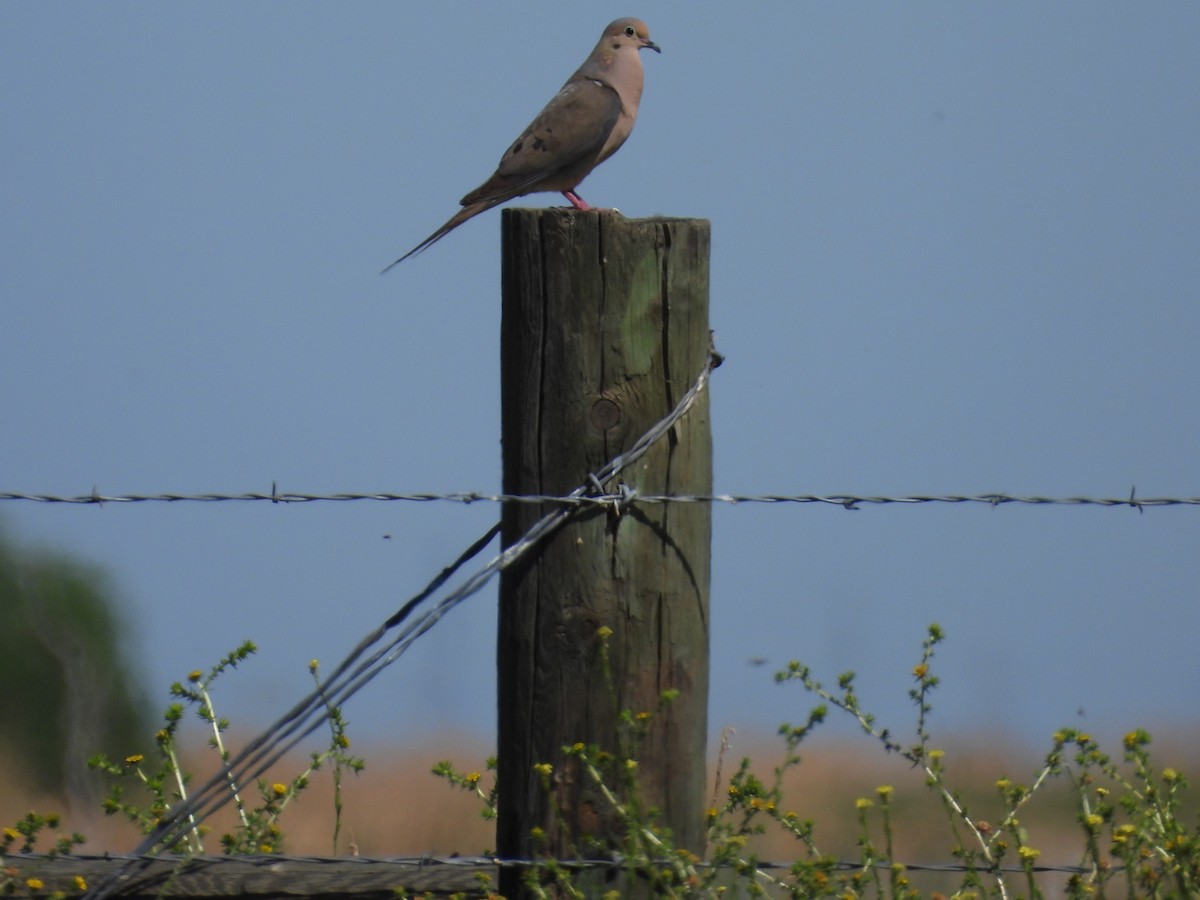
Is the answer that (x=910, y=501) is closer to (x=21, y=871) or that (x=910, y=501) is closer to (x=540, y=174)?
(x=21, y=871)

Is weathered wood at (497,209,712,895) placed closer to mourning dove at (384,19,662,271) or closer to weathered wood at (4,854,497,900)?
weathered wood at (4,854,497,900)

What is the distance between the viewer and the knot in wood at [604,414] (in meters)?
3.26

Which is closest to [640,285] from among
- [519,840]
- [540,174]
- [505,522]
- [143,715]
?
[505,522]

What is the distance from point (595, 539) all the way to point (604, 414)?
26cm

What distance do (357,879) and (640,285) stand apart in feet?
4.78

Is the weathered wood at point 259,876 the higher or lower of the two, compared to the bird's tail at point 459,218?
lower

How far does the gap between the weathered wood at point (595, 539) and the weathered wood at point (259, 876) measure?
0.22 metres

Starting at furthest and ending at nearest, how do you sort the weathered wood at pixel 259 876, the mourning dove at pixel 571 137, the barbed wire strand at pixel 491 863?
the mourning dove at pixel 571 137, the weathered wood at pixel 259 876, the barbed wire strand at pixel 491 863

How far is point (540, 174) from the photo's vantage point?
609cm

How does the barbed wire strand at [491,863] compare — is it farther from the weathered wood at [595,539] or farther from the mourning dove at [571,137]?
the mourning dove at [571,137]

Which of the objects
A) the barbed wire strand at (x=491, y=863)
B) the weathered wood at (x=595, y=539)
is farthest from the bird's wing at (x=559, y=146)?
the barbed wire strand at (x=491, y=863)

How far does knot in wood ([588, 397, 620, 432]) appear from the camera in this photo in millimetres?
3260

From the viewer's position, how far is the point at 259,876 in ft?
11.4

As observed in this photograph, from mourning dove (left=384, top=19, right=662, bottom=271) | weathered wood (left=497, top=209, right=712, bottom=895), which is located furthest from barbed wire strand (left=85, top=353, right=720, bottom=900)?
mourning dove (left=384, top=19, right=662, bottom=271)
